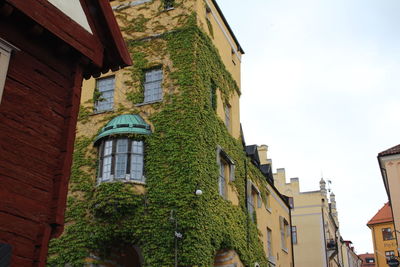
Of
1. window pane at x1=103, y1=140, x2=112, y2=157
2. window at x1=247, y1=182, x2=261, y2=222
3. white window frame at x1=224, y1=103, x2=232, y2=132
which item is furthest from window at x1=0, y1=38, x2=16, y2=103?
window at x1=247, y1=182, x2=261, y2=222

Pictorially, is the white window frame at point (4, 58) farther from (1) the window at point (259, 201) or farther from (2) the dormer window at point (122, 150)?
(1) the window at point (259, 201)

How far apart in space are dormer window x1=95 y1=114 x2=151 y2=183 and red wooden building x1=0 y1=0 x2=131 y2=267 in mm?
9600

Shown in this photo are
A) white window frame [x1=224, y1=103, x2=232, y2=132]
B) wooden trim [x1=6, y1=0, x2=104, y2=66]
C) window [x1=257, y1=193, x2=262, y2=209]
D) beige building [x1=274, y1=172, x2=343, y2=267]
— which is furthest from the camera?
beige building [x1=274, y1=172, x2=343, y2=267]

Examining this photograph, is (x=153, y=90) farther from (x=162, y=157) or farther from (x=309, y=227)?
(x=309, y=227)

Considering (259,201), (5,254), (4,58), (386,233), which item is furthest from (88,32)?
(386,233)

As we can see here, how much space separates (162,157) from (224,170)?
15.9 ft

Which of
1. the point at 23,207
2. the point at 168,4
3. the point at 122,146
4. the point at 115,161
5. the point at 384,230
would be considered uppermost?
the point at 168,4

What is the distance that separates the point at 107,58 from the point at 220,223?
1156 cm

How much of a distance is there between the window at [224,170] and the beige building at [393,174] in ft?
32.8

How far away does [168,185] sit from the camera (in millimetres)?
20516

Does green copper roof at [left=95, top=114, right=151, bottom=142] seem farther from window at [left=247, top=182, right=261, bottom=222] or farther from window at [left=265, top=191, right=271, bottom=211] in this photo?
window at [left=265, top=191, right=271, bottom=211]

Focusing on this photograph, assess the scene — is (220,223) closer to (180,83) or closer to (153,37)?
(180,83)

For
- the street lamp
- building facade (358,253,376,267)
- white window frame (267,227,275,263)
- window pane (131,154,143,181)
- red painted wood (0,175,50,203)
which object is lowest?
red painted wood (0,175,50,203)

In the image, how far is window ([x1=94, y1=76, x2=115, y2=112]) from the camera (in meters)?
23.7
